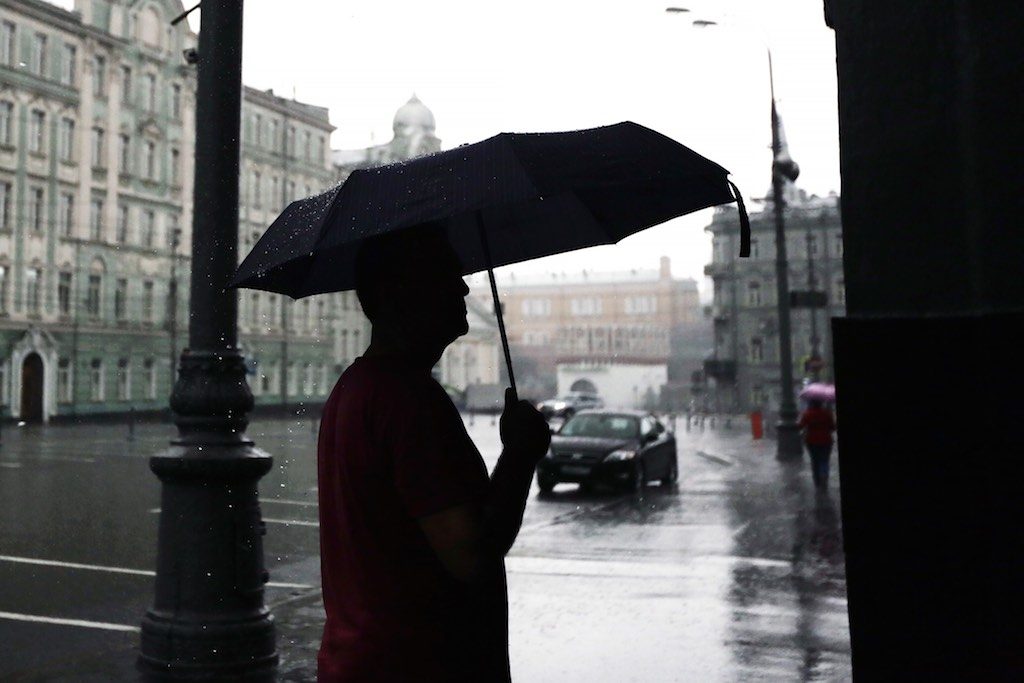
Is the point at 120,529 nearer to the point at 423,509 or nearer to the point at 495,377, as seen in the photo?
the point at 423,509

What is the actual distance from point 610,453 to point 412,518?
15.6 meters

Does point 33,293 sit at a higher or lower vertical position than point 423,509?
higher

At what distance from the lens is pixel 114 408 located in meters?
45.7

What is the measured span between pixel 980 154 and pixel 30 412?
4551 cm

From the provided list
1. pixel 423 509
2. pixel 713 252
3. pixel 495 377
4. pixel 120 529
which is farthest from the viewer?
pixel 495 377

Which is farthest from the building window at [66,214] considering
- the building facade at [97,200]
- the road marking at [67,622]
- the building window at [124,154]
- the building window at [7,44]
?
the road marking at [67,622]

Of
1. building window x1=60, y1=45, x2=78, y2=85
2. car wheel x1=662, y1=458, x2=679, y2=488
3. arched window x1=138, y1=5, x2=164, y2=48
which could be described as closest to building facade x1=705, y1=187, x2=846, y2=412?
arched window x1=138, y1=5, x2=164, y2=48

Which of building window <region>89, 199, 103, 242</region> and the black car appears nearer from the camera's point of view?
the black car

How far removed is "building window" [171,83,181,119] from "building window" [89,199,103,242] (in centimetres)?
679

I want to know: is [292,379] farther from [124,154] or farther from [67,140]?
[67,140]

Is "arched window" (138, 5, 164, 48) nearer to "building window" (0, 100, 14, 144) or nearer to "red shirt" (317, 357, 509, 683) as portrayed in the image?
"building window" (0, 100, 14, 144)

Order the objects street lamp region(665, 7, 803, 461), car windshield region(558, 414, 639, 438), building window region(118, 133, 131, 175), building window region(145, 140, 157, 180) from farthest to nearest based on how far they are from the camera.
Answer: building window region(145, 140, 157, 180), building window region(118, 133, 131, 175), street lamp region(665, 7, 803, 461), car windshield region(558, 414, 639, 438)

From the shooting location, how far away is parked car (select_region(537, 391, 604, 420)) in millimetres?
56269

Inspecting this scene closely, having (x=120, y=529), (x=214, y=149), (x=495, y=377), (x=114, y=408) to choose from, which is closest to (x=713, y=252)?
(x=495, y=377)
